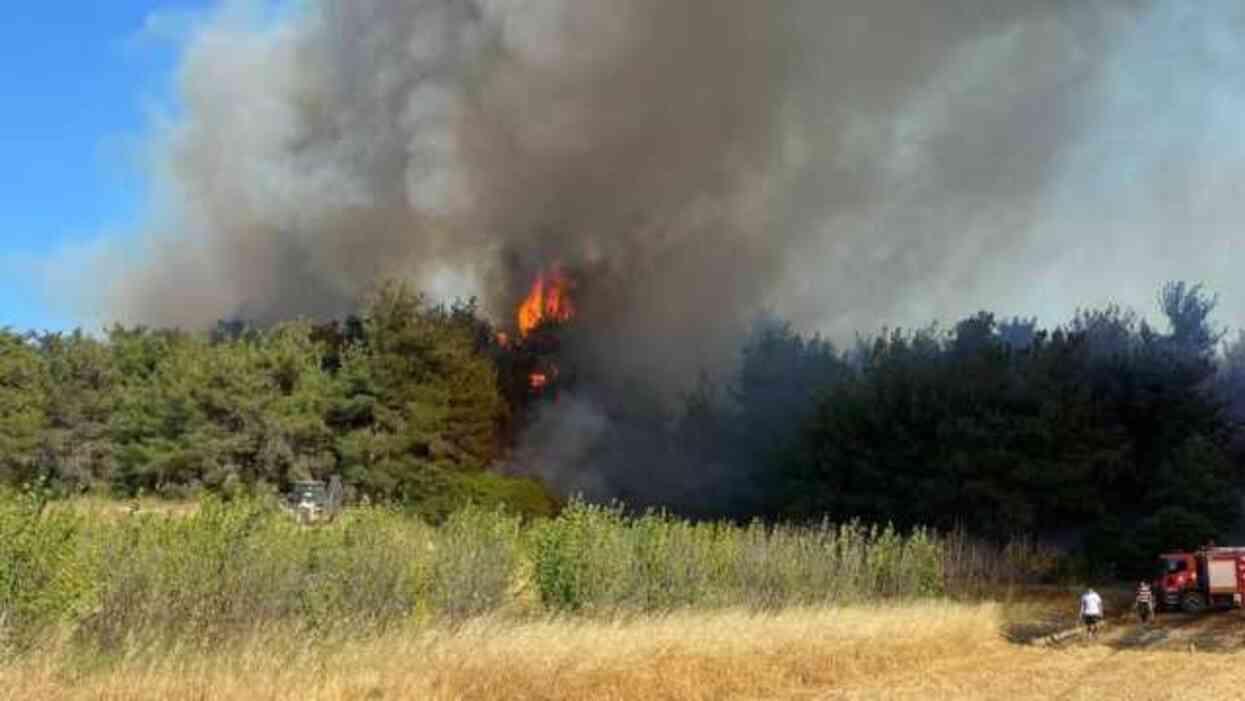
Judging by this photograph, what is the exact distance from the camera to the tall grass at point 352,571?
14.9 m

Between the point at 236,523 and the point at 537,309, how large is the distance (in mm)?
56848

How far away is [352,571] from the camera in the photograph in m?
19.5

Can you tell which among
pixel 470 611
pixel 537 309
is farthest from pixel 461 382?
pixel 470 611

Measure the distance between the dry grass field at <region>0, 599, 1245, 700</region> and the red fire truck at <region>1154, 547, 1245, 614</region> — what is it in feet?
27.2

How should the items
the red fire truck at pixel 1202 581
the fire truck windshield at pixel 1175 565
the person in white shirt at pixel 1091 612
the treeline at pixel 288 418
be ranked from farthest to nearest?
the treeline at pixel 288 418, the fire truck windshield at pixel 1175 565, the red fire truck at pixel 1202 581, the person in white shirt at pixel 1091 612

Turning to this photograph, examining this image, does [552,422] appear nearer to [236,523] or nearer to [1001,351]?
[1001,351]

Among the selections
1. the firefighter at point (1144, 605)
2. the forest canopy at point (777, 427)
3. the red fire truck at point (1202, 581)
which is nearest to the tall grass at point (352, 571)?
the firefighter at point (1144, 605)

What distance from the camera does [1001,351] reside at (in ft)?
182

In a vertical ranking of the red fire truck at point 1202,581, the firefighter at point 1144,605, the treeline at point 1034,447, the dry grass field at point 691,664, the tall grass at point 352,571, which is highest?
the treeline at point 1034,447

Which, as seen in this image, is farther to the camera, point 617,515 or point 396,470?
point 396,470

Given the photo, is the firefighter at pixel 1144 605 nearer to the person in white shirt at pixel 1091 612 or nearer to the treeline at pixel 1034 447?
the person in white shirt at pixel 1091 612

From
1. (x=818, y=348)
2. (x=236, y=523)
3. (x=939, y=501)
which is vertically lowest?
(x=236, y=523)

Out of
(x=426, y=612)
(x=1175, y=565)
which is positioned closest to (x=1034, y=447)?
(x=1175, y=565)

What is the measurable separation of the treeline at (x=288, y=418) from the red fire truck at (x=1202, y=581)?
21224 mm
